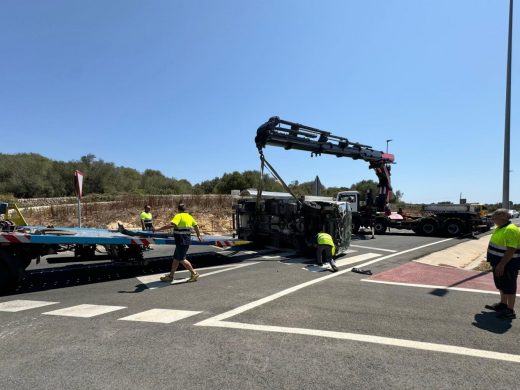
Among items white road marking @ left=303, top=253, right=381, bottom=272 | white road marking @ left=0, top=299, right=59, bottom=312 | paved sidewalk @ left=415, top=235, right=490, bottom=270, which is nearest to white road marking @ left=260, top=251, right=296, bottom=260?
white road marking @ left=303, top=253, right=381, bottom=272

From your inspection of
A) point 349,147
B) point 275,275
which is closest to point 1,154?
point 349,147

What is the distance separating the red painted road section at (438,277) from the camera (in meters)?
8.07

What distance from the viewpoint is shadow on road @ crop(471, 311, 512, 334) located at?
502cm

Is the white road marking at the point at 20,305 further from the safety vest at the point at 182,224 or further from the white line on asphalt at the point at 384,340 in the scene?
the white line on asphalt at the point at 384,340

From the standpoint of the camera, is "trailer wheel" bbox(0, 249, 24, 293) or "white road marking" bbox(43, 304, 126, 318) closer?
"white road marking" bbox(43, 304, 126, 318)

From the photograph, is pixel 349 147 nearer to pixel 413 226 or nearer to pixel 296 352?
pixel 413 226

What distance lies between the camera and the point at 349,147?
1827cm

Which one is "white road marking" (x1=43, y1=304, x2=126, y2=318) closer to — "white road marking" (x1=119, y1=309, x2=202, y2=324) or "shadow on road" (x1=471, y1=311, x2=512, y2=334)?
"white road marking" (x1=119, y1=309, x2=202, y2=324)

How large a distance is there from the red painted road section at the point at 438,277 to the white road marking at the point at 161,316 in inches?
185

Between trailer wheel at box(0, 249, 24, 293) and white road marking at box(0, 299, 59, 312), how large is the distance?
2.26ft

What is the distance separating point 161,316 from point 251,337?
1.56 meters

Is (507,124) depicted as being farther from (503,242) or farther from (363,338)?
(363,338)

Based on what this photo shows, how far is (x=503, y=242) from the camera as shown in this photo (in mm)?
5531

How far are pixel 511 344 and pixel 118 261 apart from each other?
812cm
